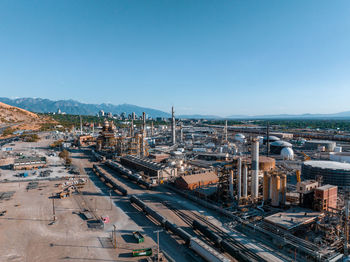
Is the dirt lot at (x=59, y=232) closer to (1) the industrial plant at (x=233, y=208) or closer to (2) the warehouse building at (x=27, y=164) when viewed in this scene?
(1) the industrial plant at (x=233, y=208)

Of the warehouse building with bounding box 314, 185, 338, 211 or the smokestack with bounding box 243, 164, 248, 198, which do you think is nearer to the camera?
the warehouse building with bounding box 314, 185, 338, 211

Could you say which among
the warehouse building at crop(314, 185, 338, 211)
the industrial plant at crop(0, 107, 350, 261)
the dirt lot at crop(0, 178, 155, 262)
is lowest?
the dirt lot at crop(0, 178, 155, 262)

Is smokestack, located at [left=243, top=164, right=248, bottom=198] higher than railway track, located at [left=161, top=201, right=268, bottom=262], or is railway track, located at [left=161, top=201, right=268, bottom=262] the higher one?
smokestack, located at [left=243, top=164, right=248, bottom=198]

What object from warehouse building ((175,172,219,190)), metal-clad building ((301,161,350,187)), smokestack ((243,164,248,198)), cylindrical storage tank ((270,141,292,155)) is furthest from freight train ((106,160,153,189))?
cylindrical storage tank ((270,141,292,155))

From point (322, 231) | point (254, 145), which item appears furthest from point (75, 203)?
point (322, 231)

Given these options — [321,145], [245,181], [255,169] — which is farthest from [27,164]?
[321,145]

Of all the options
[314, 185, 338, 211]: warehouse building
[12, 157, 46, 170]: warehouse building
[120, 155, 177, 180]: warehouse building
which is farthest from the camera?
[12, 157, 46, 170]: warehouse building

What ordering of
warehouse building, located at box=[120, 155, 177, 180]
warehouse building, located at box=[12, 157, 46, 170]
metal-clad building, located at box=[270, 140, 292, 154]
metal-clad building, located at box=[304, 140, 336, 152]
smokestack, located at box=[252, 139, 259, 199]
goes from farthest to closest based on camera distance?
metal-clad building, located at box=[304, 140, 336, 152] < metal-clad building, located at box=[270, 140, 292, 154] < warehouse building, located at box=[12, 157, 46, 170] < warehouse building, located at box=[120, 155, 177, 180] < smokestack, located at box=[252, 139, 259, 199]

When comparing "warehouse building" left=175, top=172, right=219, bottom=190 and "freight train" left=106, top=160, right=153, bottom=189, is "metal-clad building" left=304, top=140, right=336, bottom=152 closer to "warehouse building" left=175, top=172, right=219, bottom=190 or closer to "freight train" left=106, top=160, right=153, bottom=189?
"warehouse building" left=175, top=172, right=219, bottom=190
